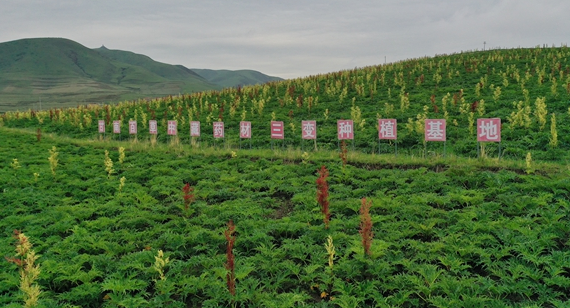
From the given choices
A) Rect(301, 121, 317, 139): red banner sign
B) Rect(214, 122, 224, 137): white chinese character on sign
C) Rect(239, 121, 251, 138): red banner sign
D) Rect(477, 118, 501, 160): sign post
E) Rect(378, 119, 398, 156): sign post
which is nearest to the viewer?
Rect(477, 118, 501, 160): sign post

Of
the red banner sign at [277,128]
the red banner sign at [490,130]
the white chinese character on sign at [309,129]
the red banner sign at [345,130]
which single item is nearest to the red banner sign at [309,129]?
the white chinese character on sign at [309,129]

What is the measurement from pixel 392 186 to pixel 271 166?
4.22m

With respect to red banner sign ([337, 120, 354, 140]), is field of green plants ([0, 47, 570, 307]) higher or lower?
lower

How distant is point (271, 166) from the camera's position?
12461 millimetres

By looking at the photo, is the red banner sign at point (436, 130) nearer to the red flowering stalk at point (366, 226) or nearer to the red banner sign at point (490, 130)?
the red banner sign at point (490, 130)

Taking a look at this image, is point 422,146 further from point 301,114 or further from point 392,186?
point 301,114

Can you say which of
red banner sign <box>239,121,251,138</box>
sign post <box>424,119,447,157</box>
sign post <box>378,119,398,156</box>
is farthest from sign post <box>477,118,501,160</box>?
red banner sign <box>239,121,251,138</box>

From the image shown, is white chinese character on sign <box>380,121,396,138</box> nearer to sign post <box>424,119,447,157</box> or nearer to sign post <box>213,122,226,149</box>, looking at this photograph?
sign post <box>424,119,447,157</box>

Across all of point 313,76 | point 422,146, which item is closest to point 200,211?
point 422,146

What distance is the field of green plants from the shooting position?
538 centimetres

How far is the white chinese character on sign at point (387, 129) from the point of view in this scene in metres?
12.6

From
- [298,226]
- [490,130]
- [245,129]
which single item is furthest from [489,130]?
[245,129]

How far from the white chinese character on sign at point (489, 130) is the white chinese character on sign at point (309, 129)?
17.9ft

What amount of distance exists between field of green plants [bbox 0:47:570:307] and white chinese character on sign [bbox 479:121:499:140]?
2.36 ft
